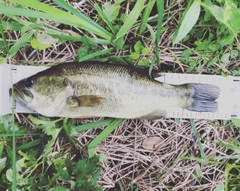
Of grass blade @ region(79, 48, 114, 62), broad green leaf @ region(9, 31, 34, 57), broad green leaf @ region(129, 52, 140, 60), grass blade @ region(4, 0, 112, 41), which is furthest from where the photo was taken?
broad green leaf @ region(129, 52, 140, 60)

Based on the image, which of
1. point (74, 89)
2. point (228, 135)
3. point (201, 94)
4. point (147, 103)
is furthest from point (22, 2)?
point (228, 135)

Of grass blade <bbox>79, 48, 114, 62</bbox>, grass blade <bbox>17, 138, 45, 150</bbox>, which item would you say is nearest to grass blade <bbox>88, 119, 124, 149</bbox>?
grass blade <bbox>17, 138, 45, 150</bbox>

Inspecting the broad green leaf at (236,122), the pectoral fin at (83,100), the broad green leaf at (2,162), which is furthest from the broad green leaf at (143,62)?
the broad green leaf at (2,162)

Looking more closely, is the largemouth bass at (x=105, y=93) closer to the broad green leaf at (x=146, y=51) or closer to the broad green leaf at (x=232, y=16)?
the broad green leaf at (x=146, y=51)

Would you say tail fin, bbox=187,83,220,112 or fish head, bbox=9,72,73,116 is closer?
fish head, bbox=9,72,73,116

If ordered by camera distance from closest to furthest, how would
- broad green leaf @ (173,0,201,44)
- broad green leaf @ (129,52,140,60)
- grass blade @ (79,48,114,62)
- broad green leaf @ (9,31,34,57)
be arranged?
broad green leaf @ (173,0,201,44) < broad green leaf @ (9,31,34,57) < grass blade @ (79,48,114,62) < broad green leaf @ (129,52,140,60)

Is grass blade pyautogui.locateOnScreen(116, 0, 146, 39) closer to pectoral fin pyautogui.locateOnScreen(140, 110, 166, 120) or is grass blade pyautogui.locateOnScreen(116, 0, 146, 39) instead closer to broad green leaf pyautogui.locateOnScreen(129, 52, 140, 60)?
broad green leaf pyautogui.locateOnScreen(129, 52, 140, 60)

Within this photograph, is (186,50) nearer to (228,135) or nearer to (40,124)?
(228,135)
